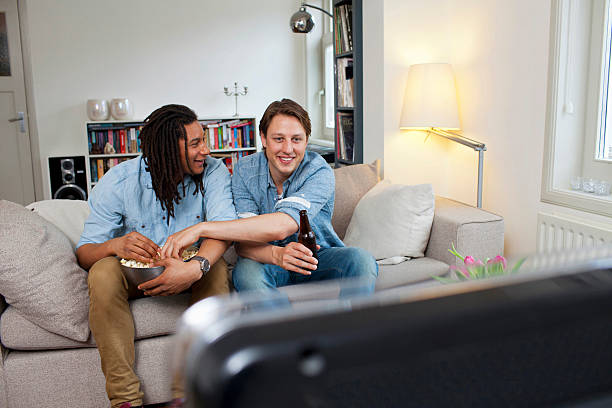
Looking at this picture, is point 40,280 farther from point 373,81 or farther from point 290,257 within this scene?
point 373,81

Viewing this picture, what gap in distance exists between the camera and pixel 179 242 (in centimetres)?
179

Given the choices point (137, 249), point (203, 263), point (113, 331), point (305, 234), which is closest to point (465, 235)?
point (305, 234)

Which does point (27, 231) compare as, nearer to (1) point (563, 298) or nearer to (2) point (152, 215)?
(2) point (152, 215)

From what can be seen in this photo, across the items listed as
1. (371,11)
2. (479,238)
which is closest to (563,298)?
(479,238)

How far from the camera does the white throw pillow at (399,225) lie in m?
2.35

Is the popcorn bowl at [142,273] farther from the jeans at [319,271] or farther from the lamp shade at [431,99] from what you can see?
the lamp shade at [431,99]

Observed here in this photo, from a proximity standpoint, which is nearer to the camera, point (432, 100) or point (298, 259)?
point (298, 259)

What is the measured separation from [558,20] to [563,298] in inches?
96.8

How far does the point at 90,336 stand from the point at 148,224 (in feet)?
1.47

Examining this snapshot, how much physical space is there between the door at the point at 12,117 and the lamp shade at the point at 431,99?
4158mm

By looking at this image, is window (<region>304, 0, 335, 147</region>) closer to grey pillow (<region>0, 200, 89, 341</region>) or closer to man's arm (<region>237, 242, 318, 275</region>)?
man's arm (<region>237, 242, 318, 275</region>)

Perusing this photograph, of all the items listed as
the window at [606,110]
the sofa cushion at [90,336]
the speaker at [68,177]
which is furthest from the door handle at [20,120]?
the window at [606,110]

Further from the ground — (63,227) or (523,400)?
(523,400)

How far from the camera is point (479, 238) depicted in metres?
2.27
